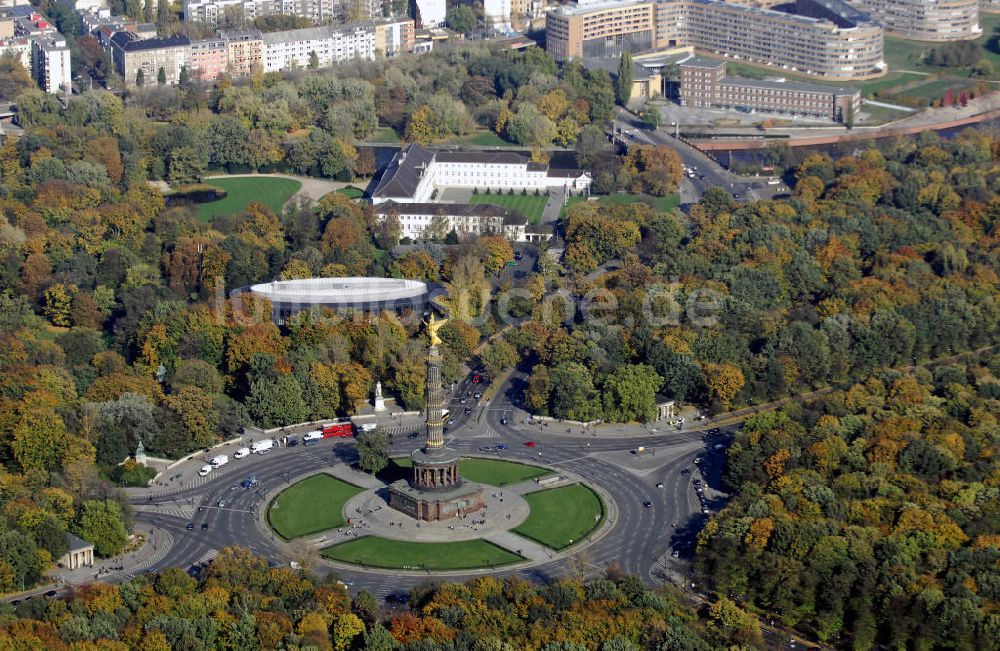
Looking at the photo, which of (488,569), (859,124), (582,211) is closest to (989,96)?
(859,124)

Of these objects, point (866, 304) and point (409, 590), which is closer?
point (409, 590)

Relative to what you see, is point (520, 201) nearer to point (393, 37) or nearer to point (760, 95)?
point (760, 95)

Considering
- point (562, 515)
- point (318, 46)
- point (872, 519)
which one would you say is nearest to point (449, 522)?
point (562, 515)

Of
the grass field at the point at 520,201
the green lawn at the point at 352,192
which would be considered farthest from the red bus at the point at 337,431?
the green lawn at the point at 352,192

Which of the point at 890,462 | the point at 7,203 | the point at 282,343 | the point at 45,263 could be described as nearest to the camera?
the point at 890,462

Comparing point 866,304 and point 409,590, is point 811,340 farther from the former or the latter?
point 409,590

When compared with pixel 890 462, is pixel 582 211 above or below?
above
